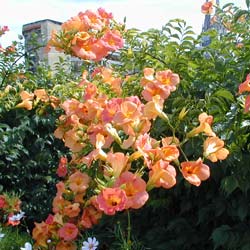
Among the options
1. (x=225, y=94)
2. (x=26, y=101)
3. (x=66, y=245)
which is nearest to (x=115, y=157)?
(x=225, y=94)

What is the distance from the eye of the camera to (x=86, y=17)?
2.88 m

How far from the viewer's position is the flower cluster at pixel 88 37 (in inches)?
111

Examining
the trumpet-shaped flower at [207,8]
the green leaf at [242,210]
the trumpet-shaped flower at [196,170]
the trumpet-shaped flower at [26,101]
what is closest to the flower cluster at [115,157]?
the trumpet-shaped flower at [196,170]

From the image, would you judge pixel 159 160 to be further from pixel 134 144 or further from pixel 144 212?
pixel 144 212

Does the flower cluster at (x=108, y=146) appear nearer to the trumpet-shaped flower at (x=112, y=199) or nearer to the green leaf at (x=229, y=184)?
the trumpet-shaped flower at (x=112, y=199)

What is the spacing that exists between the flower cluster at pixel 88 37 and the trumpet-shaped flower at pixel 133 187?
40.8 inches

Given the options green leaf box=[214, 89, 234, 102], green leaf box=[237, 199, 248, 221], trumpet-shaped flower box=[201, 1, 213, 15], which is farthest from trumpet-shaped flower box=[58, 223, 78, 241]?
trumpet-shaped flower box=[201, 1, 213, 15]

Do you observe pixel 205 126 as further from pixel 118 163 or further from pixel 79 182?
pixel 79 182

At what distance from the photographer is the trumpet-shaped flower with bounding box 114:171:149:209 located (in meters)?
1.96

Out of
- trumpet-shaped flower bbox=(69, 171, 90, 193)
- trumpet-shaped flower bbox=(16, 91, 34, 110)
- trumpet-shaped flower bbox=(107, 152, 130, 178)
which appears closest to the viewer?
trumpet-shaped flower bbox=(107, 152, 130, 178)

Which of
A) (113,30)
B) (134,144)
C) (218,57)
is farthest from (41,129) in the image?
(134,144)

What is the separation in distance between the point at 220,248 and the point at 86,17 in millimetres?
1463

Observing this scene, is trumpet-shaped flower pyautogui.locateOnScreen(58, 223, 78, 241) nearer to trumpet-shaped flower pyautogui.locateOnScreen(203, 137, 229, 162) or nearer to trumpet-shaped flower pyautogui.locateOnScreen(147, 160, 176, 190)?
trumpet-shaped flower pyautogui.locateOnScreen(147, 160, 176, 190)

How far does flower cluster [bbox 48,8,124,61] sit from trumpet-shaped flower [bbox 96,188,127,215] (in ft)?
A: 3.69
